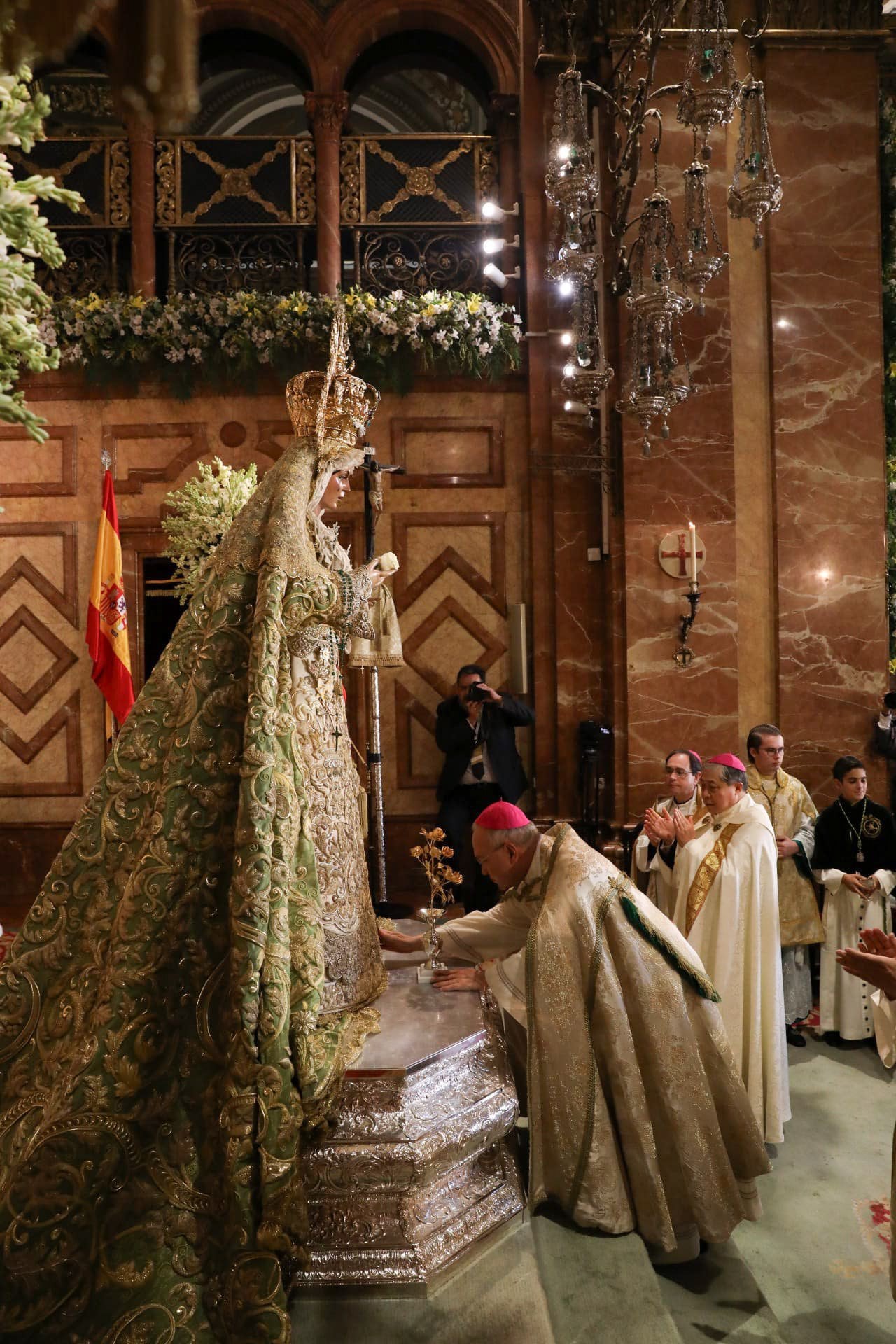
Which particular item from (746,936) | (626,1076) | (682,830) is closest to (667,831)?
(682,830)

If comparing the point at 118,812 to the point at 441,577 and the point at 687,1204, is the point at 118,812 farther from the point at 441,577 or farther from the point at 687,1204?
the point at 441,577

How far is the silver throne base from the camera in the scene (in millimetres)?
2455

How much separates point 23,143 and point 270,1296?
2.29m

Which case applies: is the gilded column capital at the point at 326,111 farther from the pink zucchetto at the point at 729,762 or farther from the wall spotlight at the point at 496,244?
the pink zucchetto at the point at 729,762

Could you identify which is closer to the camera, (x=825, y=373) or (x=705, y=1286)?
(x=705, y=1286)

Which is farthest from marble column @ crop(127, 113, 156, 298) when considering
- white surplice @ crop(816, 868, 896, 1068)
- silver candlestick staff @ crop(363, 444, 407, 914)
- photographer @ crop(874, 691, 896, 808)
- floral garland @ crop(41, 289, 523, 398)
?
white surplice @ crop(816, 868, 896, 1068)

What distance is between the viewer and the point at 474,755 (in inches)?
261

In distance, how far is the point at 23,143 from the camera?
4.96ft

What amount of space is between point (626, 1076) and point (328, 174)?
727 cm

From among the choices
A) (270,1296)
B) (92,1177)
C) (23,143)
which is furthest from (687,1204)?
(23,143)

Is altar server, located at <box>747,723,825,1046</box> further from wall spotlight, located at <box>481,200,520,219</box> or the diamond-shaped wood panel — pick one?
the diamond-shaped wood panel

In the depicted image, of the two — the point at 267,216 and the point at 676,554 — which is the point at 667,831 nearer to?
the point at 676,554

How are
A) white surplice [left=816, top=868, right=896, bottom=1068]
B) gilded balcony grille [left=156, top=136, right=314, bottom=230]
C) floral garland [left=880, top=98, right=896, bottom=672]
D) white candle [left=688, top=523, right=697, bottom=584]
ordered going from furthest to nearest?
gilded balcony grille [left=156, top=136, right=314, bottom=230], floral garland [left=880, top=98, right=896, bottom=672], white candle [left=688, top=523, right=697, bottom=584], white surplice [left=816, top=868, right=896, bottom=1068]

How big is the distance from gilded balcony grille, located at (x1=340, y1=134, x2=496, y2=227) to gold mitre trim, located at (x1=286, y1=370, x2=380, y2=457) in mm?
5043
